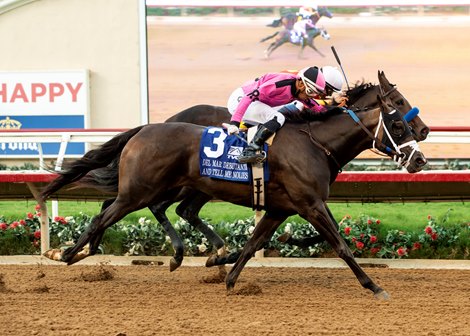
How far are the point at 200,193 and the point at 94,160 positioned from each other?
109 centimetres

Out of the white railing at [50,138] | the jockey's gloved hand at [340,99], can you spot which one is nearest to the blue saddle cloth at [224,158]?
the jockey's gloved hand at [340,99]

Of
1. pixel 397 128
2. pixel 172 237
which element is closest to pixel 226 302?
pixel 172 237

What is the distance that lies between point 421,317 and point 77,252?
100.0 inches

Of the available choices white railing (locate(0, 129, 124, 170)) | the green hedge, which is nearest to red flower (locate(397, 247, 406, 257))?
the green hedge

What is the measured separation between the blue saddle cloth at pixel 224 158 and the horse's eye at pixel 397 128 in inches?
36.3

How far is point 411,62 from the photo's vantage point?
12.5 metres

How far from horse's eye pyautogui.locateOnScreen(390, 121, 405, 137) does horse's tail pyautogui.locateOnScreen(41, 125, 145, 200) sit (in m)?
1.87

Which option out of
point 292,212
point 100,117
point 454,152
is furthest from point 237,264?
point 100,117

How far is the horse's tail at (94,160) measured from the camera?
7098 mm

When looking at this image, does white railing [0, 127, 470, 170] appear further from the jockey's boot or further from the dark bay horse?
the jockey's boot

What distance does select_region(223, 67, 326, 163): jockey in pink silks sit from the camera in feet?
22.0

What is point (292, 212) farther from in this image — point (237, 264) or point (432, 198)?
point (432, 198)

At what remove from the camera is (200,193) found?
7867 mm

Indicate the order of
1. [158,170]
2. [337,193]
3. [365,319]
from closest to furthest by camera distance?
[365,319] < [158,170] < [337,193]
